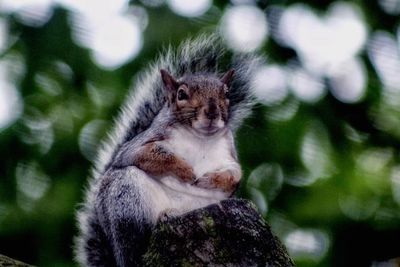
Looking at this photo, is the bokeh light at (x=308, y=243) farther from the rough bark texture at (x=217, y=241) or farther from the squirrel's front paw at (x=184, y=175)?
the rough bark texture at (x=217, y=241)

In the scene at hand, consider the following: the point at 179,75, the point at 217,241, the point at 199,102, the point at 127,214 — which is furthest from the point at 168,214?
the point at 179,75

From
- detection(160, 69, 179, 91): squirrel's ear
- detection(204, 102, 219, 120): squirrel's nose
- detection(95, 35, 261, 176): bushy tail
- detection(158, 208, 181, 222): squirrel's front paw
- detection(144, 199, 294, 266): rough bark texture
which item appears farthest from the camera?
detection(95, 35, 261, 176): bushy tail

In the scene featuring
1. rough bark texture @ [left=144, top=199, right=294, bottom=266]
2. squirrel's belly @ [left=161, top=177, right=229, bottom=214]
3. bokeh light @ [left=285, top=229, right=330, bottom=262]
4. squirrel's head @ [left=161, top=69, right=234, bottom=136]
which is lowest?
bokeh light @ [left=285, top=229, right=330, bottom=262]

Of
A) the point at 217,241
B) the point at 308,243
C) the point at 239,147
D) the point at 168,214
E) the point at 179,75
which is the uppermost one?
the point at 217,241

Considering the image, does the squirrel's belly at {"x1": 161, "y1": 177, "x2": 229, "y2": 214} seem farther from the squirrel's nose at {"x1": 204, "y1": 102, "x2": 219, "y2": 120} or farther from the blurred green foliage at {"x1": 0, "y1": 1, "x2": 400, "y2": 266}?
the blurred green foliage at {"x1": 0, "y1": 1, "x2": 400, "y2": 266}

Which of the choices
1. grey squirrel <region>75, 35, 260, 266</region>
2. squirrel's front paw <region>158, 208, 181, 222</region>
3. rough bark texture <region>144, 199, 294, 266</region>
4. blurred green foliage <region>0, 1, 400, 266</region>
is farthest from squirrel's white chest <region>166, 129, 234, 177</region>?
blurred green foliage <region>0, 1, 400, 266</region>

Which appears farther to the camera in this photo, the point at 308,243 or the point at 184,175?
the point at 308,243

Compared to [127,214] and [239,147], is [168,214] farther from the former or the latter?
[239,147]
